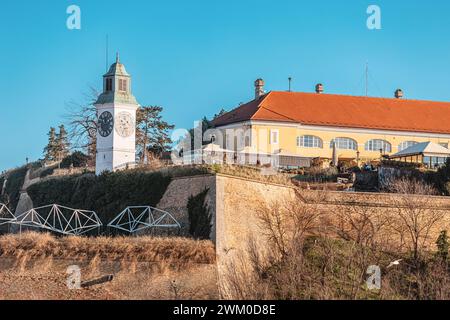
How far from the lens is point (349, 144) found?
7000cm

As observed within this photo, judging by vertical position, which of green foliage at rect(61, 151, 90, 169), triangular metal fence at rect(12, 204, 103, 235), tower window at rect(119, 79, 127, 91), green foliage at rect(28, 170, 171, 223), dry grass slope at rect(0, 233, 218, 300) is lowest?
dry grass slope at rect(0, 233, 218, 300)

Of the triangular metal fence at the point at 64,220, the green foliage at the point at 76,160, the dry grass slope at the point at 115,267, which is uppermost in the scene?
the green foliage at the point at 76,160

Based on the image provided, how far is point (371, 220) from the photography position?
5597 cm

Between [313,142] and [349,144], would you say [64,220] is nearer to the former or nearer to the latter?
[313,142]

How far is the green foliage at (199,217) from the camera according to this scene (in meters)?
50.2

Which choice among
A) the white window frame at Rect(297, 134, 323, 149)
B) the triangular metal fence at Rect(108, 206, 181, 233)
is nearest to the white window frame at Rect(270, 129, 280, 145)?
the white window frame at Rect(297, 134, 323, 149)

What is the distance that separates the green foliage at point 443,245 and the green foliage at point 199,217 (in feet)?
34.3

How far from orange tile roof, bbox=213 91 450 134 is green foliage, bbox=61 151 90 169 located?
7.92m

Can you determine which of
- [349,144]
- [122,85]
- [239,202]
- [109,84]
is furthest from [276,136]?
[239,202]

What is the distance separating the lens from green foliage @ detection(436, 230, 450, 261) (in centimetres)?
5341

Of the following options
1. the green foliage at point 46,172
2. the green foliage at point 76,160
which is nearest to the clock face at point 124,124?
the green foliage at point 46,172

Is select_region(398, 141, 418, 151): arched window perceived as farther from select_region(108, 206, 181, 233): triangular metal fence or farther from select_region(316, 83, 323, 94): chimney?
select_region(108, 206, 181, 233): triangular metal fence

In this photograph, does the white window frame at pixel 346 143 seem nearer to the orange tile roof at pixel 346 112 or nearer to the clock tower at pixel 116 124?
the orange tile roof at pixel 346 112
